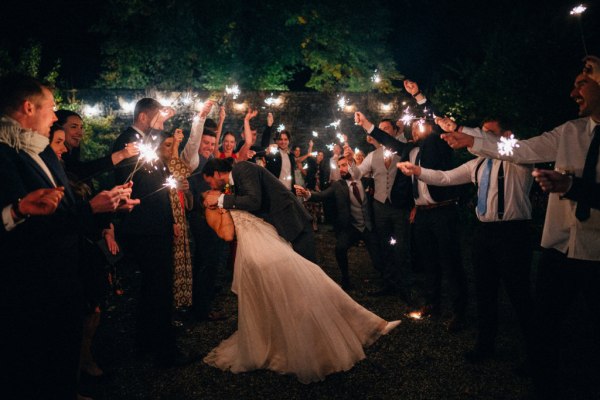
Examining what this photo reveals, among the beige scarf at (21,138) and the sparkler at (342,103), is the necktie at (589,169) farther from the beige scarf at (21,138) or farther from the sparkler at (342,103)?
the sparkler at (342,103)

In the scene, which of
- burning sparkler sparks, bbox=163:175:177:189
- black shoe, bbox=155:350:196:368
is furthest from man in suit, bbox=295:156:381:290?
black shoe, bbox=155:350:196:368

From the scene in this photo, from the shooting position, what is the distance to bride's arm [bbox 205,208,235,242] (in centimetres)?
393

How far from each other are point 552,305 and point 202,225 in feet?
13.1

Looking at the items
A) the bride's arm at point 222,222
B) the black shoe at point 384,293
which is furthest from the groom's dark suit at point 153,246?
the black shoe at point 384,293

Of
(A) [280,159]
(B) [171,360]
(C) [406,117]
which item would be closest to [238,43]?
(A) [280,159]

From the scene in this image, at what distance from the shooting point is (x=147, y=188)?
149 inches

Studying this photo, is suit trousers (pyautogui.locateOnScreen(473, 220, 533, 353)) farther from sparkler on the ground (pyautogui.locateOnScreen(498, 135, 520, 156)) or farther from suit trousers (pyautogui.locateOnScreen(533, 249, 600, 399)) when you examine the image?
sparkler on the ground (pyautogui.locateOnScreen(498, 135, 520, 156))

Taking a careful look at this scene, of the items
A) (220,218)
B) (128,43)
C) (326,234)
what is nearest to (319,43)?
(128,43)

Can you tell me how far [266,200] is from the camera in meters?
4.10

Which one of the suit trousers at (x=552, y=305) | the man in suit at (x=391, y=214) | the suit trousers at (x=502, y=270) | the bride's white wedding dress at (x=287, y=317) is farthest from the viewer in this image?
the man in suit at (x=391, y=214)

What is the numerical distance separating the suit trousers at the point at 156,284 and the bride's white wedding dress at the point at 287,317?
61 centimetres

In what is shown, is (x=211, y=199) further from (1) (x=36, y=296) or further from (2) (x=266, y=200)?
(1) (x=36, y=296)

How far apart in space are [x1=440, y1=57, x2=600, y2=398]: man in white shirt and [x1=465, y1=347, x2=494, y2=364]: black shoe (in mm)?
775

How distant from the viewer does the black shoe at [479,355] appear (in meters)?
3.77
